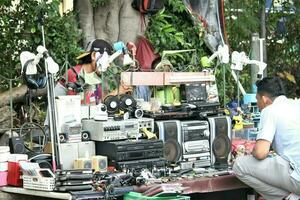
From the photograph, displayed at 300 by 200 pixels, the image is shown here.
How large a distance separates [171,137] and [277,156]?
3.77ft

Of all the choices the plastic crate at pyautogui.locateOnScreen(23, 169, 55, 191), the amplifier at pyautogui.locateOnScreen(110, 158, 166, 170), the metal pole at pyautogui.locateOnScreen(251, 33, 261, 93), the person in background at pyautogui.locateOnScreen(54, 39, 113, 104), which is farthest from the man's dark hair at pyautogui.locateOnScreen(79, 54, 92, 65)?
the metal pole at pyautogui.locateOnScreen(251, 33, 261, 93)

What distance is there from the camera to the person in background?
644 cm

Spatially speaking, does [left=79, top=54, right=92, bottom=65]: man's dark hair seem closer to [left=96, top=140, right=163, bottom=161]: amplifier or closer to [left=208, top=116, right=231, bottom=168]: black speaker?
[left=96, top=140, right=163, bottom=161]: amplifier

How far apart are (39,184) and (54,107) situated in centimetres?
76

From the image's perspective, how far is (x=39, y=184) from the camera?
548 centimetres

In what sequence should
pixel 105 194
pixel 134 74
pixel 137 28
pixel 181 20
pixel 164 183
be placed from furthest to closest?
pixel 181 20 < pixel 137 28 < pixel 134 74 < pixel 164 183 < pixel 105 194

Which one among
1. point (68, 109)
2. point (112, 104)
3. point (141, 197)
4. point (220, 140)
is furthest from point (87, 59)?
point (141, 197)

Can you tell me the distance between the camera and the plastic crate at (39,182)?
542cm

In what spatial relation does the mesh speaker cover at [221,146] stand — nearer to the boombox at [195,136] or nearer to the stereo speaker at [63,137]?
the boombox at [195,136]

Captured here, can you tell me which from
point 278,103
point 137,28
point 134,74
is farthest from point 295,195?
point 137,28

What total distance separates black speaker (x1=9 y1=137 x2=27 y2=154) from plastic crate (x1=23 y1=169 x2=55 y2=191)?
0.44 metres

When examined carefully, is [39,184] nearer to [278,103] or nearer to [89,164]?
[89,164]

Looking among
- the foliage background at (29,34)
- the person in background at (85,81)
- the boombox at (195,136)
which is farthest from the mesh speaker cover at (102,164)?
the foliage background at (29,34)

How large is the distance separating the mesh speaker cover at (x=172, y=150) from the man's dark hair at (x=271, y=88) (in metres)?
1.03
